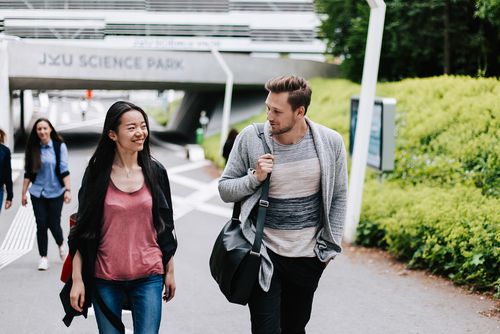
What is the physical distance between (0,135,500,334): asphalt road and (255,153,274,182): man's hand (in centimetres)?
245

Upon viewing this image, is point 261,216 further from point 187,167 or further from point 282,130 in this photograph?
point 187,167

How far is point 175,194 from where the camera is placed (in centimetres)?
1532

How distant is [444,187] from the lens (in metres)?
9.95

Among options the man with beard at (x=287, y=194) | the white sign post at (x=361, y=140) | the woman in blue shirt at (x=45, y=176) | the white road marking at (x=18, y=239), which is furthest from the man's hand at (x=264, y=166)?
the white sign post at (x=361, y=140)

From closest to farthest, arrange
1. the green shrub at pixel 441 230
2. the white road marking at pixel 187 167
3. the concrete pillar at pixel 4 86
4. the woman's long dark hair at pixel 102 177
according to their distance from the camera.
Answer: the woman's long dark hair at pixel 102 177, the green shrub at pixel 441 230, the white road marking at pixel 187 167, the concrete pillar at pixel 4 86

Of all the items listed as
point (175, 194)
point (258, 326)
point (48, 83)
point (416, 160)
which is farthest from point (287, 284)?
point (48, 83)

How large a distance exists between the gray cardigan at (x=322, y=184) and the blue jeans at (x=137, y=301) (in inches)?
21.5

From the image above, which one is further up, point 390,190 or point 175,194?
point 390,190

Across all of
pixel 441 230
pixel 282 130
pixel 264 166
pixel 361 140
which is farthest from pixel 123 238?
pixel 361 140

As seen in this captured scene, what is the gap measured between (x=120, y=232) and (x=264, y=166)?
783 millimetres

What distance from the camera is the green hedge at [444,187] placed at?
23.7 feet

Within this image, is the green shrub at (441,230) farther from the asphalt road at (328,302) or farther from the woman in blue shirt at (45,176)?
the woman in blue shirt at (45,176)

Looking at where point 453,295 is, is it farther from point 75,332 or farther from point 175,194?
point 175,194

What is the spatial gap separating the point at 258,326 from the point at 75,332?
247 cm
